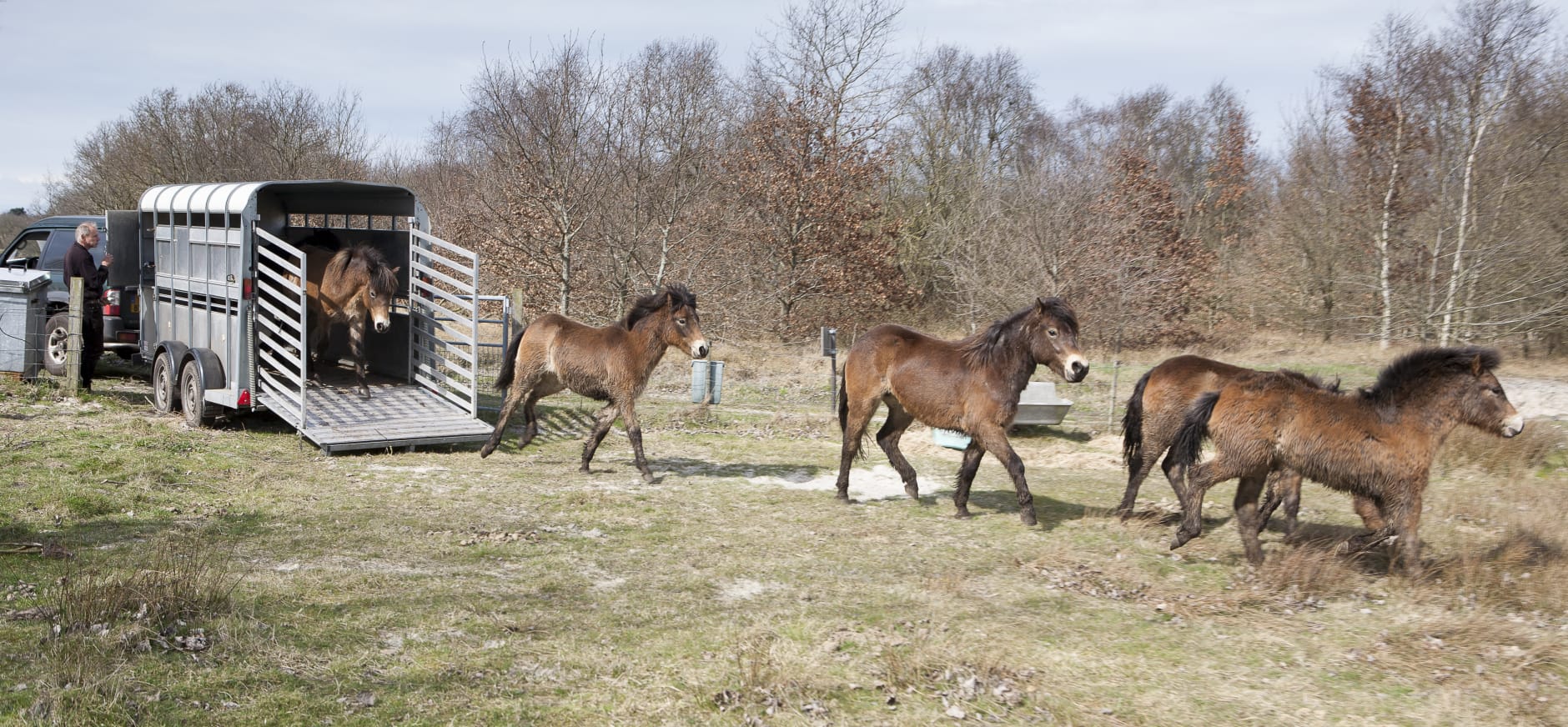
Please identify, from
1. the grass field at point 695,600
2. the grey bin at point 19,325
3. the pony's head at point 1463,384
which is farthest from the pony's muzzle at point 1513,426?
the grey bin at point 19,325

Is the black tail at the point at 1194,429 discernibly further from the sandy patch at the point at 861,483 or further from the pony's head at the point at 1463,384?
the sandy patch at the point at 861,483

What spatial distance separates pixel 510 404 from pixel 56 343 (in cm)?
737

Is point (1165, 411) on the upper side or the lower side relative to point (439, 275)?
lower

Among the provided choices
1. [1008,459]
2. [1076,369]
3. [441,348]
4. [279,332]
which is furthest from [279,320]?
[1076,369]

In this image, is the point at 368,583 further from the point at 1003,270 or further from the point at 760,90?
the point at 760,90

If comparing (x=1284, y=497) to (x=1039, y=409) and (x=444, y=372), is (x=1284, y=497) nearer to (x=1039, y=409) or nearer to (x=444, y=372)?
(x=1039, y=409)

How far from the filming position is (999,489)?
9883 mm

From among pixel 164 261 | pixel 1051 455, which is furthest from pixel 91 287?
pixel 1051 455

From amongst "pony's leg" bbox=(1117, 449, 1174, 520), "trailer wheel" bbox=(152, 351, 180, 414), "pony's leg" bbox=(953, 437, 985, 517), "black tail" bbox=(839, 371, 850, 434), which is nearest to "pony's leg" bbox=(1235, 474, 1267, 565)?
"pony's leg" bbox=(1117, 449, 1174, 520)

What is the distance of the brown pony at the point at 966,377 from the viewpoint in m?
7.96

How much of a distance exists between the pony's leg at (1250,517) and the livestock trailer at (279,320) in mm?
7454

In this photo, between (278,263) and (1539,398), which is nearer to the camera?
(278,263)

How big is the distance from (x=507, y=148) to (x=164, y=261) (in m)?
10.4

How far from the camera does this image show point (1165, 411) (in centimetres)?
804
